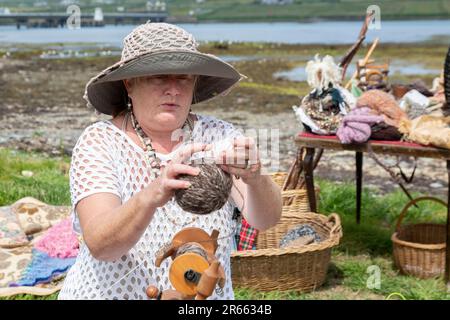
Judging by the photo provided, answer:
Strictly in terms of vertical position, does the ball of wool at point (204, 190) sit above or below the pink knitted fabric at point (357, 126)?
above

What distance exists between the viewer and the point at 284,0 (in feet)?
287

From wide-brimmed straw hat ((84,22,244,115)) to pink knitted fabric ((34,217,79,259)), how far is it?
2.86 meters

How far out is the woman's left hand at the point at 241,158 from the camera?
6.92 ft

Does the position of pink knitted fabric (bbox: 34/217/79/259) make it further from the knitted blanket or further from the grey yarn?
the grey yarn

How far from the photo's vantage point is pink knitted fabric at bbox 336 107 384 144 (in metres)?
5.27

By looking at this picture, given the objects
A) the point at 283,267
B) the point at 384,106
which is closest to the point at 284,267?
the point at 283,267

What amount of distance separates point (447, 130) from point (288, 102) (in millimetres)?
12475

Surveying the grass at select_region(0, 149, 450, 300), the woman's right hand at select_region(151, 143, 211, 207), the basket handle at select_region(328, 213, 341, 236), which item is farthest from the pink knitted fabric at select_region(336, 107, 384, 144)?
the woman's right hand at select_region(151, 143, 211, 207)

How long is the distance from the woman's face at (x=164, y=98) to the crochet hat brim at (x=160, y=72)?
0.19 ft

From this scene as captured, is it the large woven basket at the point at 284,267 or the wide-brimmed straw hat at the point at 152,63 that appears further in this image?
the large woven basket at the point at 284,267

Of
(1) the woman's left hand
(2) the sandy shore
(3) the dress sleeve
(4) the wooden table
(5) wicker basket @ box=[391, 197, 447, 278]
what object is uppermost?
(1) the woman's left hand

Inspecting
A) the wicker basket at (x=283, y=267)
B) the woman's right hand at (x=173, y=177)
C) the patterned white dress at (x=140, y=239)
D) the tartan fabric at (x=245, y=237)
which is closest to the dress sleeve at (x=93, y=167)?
the patterned white dress at (x=140, y=239)

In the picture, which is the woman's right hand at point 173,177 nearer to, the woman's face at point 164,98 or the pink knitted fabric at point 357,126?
the woman's face at point 164,98

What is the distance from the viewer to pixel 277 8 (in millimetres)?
85812
